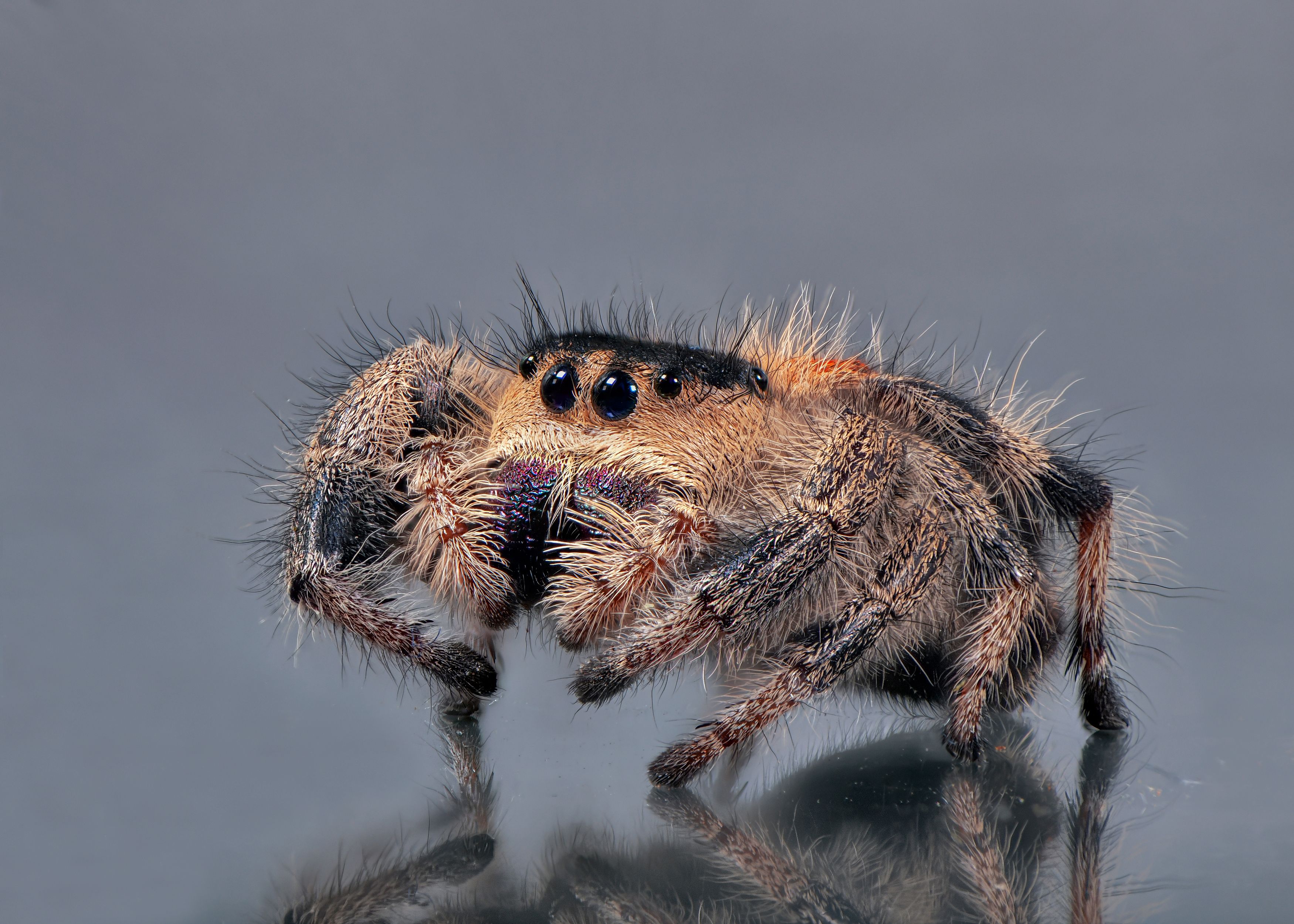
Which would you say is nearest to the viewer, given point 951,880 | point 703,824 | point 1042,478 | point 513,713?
point 951,880

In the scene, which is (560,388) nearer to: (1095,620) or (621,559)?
(621,559)

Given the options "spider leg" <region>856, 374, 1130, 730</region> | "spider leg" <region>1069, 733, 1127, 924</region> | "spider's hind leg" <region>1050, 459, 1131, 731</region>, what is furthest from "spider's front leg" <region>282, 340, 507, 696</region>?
"spider's hind leg" <region>1050, 459, 1131, 731</region>

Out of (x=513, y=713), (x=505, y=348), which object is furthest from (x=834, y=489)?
(x=513, y=713)

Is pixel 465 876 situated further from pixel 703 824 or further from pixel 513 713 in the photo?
pixel 513 713

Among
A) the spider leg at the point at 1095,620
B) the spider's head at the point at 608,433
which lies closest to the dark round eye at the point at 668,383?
the spider's head at the point at 608,433

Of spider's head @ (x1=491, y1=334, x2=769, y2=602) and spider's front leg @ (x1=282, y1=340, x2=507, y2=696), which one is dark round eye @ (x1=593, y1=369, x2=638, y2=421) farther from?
spider's front leg @ (x1=282, y1=340, x2=507, y2=696)

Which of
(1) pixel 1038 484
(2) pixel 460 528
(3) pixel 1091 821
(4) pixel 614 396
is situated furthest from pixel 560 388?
(3) pixel 1091 821
